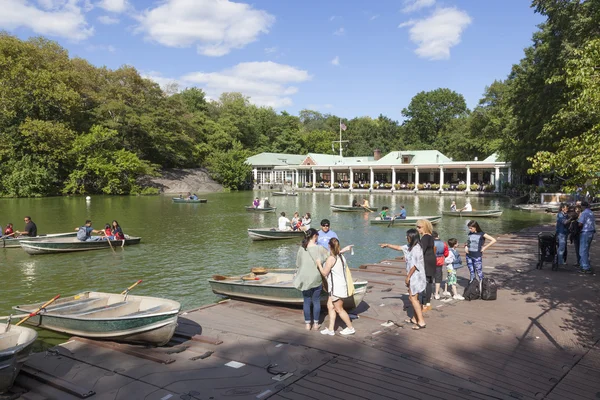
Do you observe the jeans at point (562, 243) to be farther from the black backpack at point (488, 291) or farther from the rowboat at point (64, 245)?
the rowboat at point (64, 245)

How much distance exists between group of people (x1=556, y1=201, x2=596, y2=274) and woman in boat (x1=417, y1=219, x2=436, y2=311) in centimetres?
519

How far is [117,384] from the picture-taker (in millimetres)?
5996

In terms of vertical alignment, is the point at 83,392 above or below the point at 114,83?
below

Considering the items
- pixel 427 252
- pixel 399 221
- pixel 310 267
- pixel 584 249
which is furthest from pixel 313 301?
pixel 399 221

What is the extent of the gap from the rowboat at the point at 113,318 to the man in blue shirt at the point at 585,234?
32.3 feet

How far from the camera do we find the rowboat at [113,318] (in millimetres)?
7188

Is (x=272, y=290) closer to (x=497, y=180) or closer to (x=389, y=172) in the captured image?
(x=497, y=180)

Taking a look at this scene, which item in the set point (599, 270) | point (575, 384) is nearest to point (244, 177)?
point (599, 270)

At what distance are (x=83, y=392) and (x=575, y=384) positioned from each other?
6.27 metres

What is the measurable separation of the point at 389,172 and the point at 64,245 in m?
53.3

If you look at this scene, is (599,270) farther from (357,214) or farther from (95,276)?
(357,214)

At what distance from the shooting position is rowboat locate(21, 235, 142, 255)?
17781 mm

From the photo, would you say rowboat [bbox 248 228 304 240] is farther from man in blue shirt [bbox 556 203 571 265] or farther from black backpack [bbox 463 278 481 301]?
black backpack [bbox 463 278 481 301]

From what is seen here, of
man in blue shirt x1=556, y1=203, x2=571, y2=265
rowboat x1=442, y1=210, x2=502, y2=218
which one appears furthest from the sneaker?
rowboat x1=442, y1=210, x2=502, y2=218
